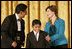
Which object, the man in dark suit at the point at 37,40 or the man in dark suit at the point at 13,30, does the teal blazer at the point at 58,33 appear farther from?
the man in dark suit at the point at 13,30

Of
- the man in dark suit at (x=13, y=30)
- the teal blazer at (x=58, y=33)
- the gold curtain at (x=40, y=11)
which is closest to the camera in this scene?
the man in dark suit at (x=13, y=30)

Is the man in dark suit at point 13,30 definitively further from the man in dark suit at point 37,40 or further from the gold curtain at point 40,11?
the gold curtain at point 40,11

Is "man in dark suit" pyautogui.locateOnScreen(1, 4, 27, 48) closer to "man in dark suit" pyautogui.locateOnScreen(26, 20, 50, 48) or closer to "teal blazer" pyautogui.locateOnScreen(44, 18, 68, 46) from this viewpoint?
"man in dark suit" pyautogui.locateOnScreen(26, 20, 50, 48)

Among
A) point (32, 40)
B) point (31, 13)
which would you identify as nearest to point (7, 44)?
point (32, 40)

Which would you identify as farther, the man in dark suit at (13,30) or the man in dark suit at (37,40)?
the man in dark suit at (37,40)

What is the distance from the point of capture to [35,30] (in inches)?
99.4

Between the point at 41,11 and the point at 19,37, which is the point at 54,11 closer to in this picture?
the point at 19,37

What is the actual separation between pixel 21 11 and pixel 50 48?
0.52 metres

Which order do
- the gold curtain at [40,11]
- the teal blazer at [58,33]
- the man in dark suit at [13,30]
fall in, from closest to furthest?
1. the man in dark suit at [13,30]
2. the teal blazer at [58,33]
3. the gold curtain at [40,11]

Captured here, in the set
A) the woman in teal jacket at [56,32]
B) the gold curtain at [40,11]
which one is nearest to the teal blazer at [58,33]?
the woman in teal jacket at [56,32]

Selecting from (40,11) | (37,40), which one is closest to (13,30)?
(37,40)

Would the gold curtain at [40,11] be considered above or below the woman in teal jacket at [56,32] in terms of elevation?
above

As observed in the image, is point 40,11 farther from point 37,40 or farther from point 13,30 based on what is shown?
point 13,30

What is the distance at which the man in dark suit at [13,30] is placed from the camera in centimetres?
221
